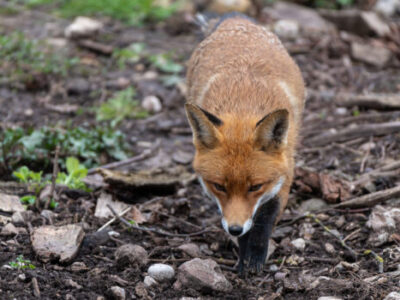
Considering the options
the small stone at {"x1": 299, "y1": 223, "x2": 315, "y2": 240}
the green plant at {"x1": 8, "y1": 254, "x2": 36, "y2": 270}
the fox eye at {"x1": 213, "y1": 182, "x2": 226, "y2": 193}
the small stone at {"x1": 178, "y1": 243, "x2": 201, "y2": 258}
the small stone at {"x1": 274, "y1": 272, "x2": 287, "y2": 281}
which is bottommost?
the small stone at {"x1": 299, "y1": 223, "x2": 315, "y2": 240}

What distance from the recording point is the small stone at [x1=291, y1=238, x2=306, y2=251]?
17.5ft

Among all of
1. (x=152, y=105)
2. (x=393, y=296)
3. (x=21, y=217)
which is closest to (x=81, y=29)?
(x=152, y=105)

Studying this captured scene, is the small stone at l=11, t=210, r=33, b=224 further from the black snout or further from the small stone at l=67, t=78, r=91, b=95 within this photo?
the small stone at l=67, t=78, r=91, b=95

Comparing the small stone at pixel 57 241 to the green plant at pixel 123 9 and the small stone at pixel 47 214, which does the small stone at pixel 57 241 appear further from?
the green plant at pixel 123 9

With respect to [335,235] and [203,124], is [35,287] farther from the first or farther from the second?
[335,235]

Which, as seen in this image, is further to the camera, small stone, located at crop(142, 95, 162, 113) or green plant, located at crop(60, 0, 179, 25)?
green plant, located at crop(60, 0, 179, 25)

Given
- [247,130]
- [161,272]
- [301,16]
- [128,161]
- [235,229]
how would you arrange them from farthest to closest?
[301,16]
[128,161]
[247,130]
[161,272]
[235,229]

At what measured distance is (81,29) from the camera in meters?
11.8

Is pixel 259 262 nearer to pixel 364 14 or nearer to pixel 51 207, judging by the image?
pixel 51 207

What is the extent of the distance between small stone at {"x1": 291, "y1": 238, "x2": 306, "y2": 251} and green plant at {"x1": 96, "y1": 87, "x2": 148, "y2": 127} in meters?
4.12

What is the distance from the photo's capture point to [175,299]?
4.18 metres

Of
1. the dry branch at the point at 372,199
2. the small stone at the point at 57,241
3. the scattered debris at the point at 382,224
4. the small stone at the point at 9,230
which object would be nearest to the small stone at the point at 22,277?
the small stone at the point at 57,241

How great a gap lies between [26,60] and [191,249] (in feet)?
21.7

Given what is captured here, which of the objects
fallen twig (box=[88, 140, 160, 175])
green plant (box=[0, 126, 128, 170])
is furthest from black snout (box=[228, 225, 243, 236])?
green plant (box=[0, 126, 128, 170])
